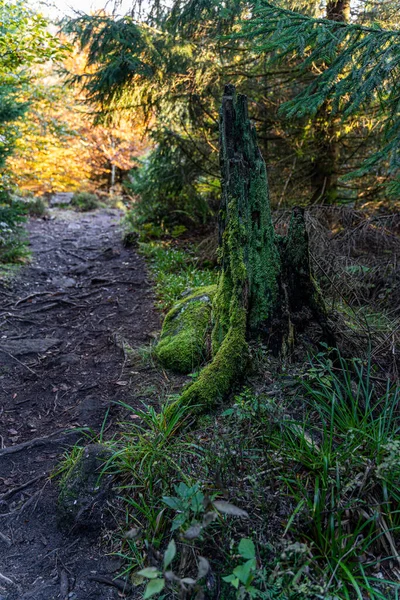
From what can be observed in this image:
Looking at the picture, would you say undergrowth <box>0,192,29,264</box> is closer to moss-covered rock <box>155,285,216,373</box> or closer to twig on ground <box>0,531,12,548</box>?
moss-covered rock <box>155,285,216,373</box>

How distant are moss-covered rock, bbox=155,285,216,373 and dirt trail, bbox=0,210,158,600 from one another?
47cm

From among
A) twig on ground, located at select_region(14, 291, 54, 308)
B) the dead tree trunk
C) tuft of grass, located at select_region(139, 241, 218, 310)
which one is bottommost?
twig on ground, located at select_region(14, 291, 54, 308)

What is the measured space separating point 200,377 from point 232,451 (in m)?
0.84

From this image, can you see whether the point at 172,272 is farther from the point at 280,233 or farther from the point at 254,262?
the point at 254,262

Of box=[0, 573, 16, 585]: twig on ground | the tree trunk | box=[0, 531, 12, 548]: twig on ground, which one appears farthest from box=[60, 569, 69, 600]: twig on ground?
the tree trunk

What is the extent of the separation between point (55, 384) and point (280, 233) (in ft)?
11.2

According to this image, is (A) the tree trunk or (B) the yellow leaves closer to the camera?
(A) the tree trunk

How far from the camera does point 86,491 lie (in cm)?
260

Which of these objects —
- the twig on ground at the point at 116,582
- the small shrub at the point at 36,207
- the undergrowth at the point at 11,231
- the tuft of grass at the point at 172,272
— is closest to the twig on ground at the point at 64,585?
the twig on ground at the point at 116,582

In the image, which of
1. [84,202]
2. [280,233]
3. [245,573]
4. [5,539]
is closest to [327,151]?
[280,233]

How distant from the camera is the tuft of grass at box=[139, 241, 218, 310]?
608cm

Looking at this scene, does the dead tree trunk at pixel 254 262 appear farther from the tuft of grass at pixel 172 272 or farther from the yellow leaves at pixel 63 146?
the yellow leaves at pixel 63 146

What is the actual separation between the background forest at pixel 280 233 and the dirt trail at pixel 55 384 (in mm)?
307

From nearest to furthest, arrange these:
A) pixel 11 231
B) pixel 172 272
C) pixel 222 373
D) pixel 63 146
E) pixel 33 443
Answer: pixel 222 373, pixel 33 443, pixel 172 272, pixel 11 231, pixel 63 146
